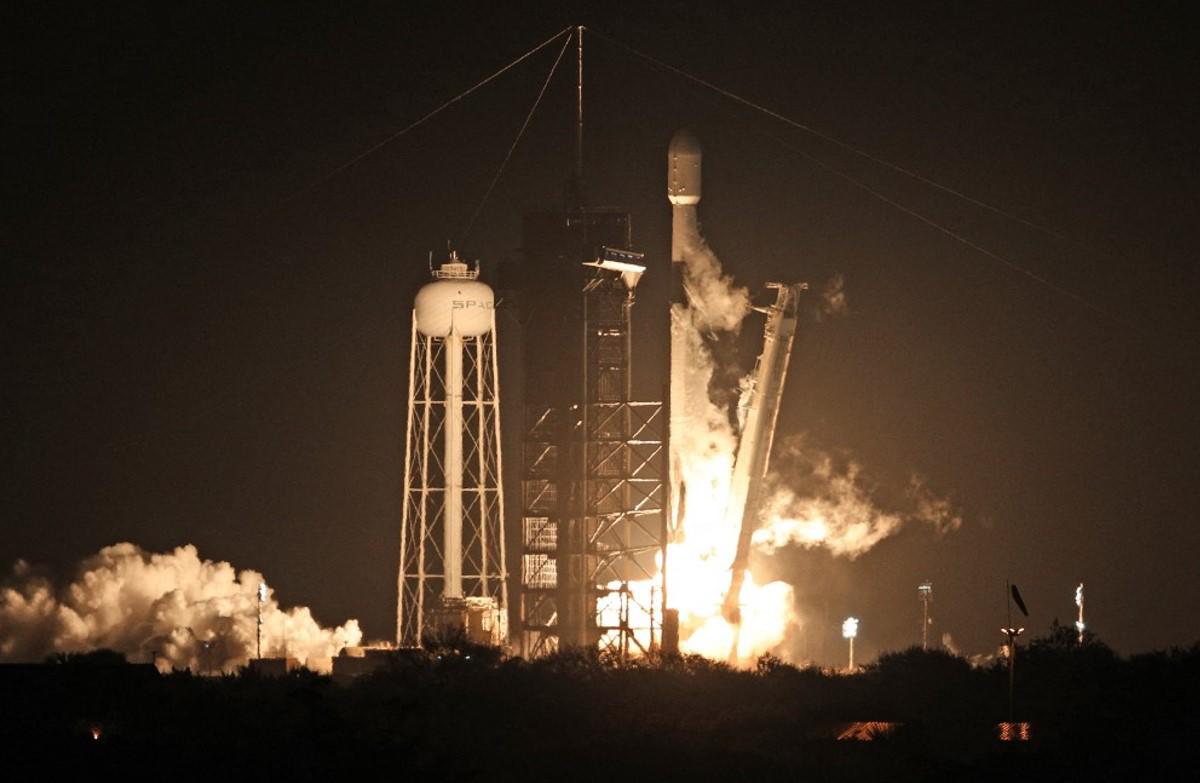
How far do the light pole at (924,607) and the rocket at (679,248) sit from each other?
10.6 meters

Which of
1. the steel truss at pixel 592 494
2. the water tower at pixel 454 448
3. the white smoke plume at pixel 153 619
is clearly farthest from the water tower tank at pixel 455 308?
the white smoke plume at pixel 153 619

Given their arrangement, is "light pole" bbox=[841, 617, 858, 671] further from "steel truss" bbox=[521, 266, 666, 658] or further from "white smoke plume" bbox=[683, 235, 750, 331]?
"white smoke plume" bbox=[683, 235, 750, 331]

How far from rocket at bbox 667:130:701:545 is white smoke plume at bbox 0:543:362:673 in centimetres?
1171

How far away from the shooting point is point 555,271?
89438mm

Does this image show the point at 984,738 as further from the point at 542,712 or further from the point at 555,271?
the point at 555,271

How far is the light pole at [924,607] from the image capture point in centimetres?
10038

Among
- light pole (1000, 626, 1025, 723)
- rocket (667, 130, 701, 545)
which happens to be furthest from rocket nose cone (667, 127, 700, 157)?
light pole (1000, 626, 1025, 723)

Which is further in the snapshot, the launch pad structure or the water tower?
the water tower

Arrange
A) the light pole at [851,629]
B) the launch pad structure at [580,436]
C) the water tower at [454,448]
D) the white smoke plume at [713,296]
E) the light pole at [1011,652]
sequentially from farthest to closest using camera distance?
1. the light pole at [851,629]
2. the water tower at [454,448]
3. the white smoke plume at [713,296]
4. the launch pad structure at [580,436]
5. the light pole at [1011,652]

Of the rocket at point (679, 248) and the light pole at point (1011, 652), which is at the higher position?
the rocket at point (679, 248)

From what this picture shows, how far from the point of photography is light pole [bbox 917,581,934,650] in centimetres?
10038

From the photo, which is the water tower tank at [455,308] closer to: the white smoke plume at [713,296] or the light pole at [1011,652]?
the white smoke plume at [713,296]

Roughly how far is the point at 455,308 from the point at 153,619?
1352 centimetres

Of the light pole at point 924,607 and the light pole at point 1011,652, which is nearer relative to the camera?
the light pole at point 1011,652
